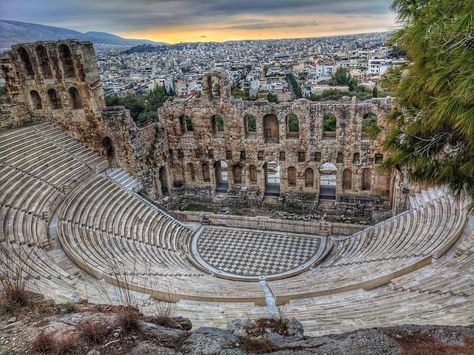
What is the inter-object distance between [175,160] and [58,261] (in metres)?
13.2

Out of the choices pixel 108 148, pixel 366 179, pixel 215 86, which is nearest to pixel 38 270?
pixel 108 148

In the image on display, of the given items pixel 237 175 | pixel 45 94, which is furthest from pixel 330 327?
pixel 45 94

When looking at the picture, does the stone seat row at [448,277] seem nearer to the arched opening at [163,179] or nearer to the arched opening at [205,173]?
the arched opening at [205,173]

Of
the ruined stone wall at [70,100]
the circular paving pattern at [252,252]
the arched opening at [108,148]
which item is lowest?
the circular paving pattern at [252,252]

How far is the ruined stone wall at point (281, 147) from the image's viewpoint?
2155 cm

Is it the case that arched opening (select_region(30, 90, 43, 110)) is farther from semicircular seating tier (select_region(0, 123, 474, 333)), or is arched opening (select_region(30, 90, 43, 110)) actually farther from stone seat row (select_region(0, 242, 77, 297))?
stone seat row (select_region(0, 242, 77, 297))

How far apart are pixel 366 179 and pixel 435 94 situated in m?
17.3

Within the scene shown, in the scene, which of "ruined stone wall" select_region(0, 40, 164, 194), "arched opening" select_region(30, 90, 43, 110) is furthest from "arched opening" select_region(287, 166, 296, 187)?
"arched opening" select_region(30, 90, 43, 110)

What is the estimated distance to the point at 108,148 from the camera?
22719 millimetres

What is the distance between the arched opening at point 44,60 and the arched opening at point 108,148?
5297mm

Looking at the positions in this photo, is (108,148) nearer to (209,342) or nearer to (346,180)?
(346,180)

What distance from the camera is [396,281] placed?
1159 cm

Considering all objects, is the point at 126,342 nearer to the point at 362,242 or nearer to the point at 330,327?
the point at 330,327

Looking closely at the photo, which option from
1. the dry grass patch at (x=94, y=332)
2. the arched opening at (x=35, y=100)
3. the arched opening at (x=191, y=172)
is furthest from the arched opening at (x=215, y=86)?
the dry grass patch at (x=94, y=332)
